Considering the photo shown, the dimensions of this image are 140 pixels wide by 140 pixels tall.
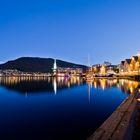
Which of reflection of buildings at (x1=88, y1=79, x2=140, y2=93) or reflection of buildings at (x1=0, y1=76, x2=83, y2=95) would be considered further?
reflection of buildings at (x1=0, y1=76, x2=83, y2=95)

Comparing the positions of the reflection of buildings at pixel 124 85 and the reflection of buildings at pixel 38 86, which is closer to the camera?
the reflection of buildings at pixel 124 85

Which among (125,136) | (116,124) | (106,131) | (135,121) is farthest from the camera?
(135,121)

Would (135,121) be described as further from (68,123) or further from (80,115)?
(80,115)

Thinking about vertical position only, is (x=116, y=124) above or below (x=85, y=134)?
above

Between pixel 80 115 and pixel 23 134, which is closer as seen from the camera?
pixel 23 134

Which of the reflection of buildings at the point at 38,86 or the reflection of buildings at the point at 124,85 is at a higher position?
the reflection of buildings at the point at 124,85

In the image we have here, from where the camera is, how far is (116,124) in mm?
14445

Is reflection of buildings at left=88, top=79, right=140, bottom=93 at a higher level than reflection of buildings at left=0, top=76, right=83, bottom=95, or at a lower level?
higher

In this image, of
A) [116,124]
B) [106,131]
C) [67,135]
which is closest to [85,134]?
[67,135]

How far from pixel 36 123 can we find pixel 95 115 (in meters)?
6.41

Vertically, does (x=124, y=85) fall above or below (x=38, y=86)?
above

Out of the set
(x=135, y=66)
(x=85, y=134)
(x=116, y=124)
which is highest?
(x=135, y=66)

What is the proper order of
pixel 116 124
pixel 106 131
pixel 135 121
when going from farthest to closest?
1. pixel 135 121
2. pixel 116 124
3. pixel 106 131

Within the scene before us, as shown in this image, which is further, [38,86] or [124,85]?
Result: [38,86]
